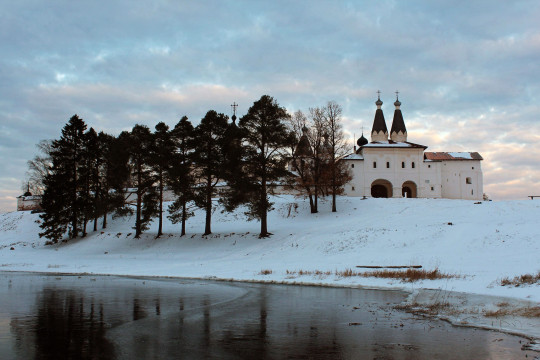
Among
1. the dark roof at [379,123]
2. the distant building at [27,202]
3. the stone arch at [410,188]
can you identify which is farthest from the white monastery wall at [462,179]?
the distant building at [27,202]

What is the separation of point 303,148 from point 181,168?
41.8ft

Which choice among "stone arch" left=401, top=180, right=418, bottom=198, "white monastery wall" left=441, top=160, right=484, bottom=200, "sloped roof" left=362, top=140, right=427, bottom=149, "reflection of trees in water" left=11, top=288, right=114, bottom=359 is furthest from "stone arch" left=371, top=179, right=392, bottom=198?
"reflection of trees in water" left=11, top=288, right=114, bottom=359

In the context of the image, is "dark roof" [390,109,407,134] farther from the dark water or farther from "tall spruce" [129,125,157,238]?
the dark water

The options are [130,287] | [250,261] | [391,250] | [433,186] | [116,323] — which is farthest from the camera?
[433,186]

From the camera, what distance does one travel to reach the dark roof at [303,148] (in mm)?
42956

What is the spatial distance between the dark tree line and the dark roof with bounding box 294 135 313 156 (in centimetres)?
86

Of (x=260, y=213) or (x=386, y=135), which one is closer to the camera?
(x=260, y=213)

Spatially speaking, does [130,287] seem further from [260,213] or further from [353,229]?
[353,229]

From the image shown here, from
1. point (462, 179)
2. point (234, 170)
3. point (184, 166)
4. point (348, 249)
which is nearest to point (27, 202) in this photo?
point (184, 166)

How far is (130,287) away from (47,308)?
6.12m

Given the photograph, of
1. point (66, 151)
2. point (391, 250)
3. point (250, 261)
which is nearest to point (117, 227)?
point (66, 151)

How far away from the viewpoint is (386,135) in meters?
75.9

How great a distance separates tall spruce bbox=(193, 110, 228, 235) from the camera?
36.6m

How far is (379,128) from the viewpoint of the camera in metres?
76.0
